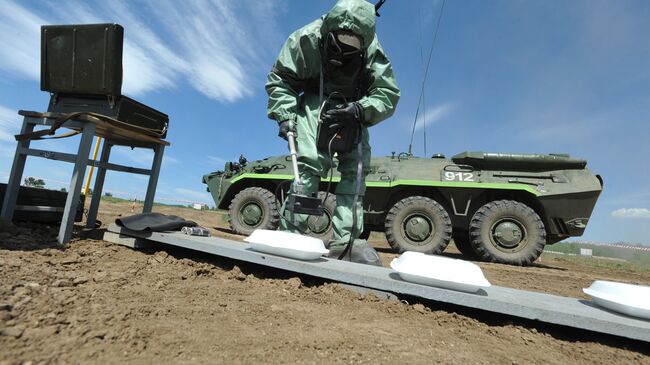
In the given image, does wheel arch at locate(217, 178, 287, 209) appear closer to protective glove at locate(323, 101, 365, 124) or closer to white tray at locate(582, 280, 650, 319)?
protective glove at locate(323, 101, 365, 124)

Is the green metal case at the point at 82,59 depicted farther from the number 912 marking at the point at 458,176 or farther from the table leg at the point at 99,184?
the number 912 marking at the point at 458,176

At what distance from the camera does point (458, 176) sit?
18.2ft

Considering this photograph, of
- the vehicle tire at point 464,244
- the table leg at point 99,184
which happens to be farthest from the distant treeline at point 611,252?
the table leg at point 99,184

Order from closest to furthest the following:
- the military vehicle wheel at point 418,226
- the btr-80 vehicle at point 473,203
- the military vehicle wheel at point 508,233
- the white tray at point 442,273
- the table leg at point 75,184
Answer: the white tray at point 442,273
the table leg at point 75,184
the military vehicle wheel at point 508,233
the btr-80 vehicle at point 473,203
the military vehicle wheel at point 418,226

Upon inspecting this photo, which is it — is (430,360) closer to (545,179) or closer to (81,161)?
(81,161)

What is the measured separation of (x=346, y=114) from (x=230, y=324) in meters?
1.53

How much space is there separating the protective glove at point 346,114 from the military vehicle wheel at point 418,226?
3193mm

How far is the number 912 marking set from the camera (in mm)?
5500

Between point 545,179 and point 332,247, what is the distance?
4.33 metres

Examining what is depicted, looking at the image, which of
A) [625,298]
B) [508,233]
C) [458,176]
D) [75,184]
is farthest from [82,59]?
[508,233]

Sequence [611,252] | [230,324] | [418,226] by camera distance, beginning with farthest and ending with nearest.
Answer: [611,252]
[418,226]
[230,324]

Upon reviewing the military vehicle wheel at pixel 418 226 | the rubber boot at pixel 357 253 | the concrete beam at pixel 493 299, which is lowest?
the concrete beam at pixel 493 299

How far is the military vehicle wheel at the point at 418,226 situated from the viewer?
16.7 feet

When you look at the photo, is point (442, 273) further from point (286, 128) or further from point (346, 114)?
point (286, 128)
